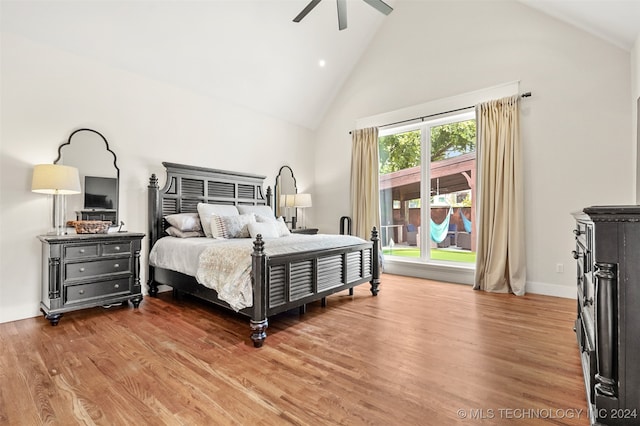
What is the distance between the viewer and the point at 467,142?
180 inches

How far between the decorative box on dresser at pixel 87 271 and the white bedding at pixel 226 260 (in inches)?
16.2

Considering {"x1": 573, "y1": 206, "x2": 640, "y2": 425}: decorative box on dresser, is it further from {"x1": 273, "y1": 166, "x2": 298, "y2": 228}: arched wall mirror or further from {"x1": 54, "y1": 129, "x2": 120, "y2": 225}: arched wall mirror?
{"x1": 273, "y1": 166, "x2": 298, "y2": 228}: arched wall mirror

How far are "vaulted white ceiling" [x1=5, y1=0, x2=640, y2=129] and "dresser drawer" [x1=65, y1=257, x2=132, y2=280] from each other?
93.8 inches

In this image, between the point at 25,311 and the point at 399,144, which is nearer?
the point at 25,311

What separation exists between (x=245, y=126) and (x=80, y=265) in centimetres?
315

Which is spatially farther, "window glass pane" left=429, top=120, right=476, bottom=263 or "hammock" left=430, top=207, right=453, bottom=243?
"hammock" left=430, top=207, right=453, bottom=243

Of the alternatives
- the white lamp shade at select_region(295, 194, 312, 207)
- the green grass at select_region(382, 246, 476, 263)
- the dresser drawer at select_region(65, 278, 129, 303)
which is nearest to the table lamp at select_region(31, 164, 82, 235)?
the dresser drawer at select_region(65, 278, 129, 303)

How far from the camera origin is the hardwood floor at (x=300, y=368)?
1.57m

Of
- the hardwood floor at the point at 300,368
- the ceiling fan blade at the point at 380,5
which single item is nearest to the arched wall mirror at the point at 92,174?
the hardwood floor at the point at 300,368

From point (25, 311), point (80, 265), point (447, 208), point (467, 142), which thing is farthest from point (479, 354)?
point (25, 311)

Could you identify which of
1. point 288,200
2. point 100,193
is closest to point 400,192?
point 288,200

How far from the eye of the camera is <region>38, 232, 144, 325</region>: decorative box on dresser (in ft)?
9.36

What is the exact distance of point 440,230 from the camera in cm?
485

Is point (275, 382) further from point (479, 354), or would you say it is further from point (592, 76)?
point (592, 76)
